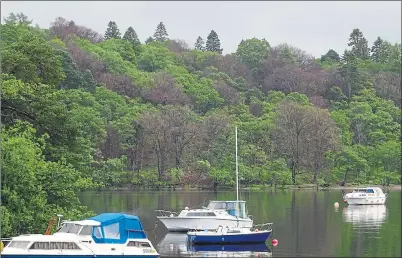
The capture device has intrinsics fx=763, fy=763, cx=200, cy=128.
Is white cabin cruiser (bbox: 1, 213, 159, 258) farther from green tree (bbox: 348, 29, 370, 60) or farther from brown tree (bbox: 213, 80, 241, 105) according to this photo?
green tree (bbox: 348, 29, 370, 60)

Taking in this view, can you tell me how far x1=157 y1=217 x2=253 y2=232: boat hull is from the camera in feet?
134

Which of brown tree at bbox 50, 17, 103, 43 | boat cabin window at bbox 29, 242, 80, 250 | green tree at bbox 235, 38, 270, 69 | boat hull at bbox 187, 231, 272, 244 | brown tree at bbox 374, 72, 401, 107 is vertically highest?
brown tree at bbox 50, 17, 103, 43

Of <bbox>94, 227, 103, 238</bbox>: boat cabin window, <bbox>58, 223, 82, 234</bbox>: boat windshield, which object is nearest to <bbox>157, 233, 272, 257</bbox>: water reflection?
<bbox>94, 227, 103, 238</bbox>: boat cabin window

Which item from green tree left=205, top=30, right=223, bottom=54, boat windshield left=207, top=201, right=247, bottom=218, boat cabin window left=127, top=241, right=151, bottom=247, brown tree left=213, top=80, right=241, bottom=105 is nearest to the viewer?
boat cabin window left=127, top=241, right=151, bottom=247

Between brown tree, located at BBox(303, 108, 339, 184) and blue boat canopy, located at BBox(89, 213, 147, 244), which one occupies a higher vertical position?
brown tree, located at BBox(303, 108, 339, 184)

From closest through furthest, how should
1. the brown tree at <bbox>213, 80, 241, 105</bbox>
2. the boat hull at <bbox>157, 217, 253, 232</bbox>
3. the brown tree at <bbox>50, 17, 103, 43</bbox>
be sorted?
the boat hull at <bbox>157, 217, 253, 232</bbox>
the brown tree at <bbox>213, 80, 241, 105</bbox>
the brown tree at <bbox>50, 17, 103, 43</bbox>

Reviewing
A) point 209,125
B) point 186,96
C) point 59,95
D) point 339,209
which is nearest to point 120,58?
point 186,96

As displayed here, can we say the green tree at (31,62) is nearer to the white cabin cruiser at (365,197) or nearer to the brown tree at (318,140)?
the white cabin cruiser at (365,197)

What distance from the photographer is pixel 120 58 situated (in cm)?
12019

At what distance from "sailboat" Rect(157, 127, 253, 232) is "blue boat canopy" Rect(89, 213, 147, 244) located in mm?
13214

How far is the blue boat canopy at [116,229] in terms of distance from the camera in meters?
26.5

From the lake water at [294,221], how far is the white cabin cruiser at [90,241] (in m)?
6.41

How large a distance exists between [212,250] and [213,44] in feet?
413

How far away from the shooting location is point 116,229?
89.0 ft
